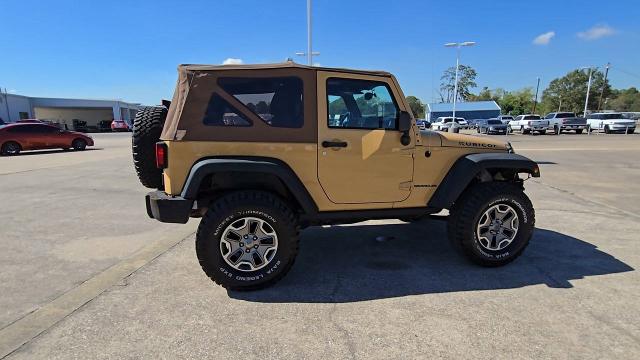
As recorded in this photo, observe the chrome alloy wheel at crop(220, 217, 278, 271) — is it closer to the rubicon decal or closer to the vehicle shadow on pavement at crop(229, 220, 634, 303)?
the vehicle shadow on pavement at crop(229, 220, 634, 303)

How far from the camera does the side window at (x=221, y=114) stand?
11.5 ft

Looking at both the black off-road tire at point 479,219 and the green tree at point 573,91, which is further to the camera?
the green tree at point 573,91

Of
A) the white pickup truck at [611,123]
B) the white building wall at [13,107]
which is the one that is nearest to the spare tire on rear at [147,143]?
the white pickup truck at [611,123]

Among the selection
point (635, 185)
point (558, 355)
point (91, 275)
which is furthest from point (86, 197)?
point (635, 185)

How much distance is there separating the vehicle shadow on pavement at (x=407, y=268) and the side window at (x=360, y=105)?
147cm

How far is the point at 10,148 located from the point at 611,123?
4309 cm

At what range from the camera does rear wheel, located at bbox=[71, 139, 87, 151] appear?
20.2 m

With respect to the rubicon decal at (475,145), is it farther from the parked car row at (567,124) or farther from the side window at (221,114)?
the parked car row at (567,124)

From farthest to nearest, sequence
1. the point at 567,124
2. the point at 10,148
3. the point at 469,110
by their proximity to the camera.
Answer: the point at 469,110
the point at 567,124
the point at 10,148

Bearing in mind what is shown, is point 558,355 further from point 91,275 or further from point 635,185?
point 635,185

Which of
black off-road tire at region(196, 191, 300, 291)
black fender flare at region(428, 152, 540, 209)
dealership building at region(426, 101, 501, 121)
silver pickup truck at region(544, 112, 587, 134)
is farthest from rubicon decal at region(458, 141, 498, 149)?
dealership building at region(426, 101, 501, 121)

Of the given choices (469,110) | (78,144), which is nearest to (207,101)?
(78,144)

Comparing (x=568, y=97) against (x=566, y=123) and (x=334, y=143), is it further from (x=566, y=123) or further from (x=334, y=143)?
(x=334, y=143)

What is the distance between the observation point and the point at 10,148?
17891 millimetres
